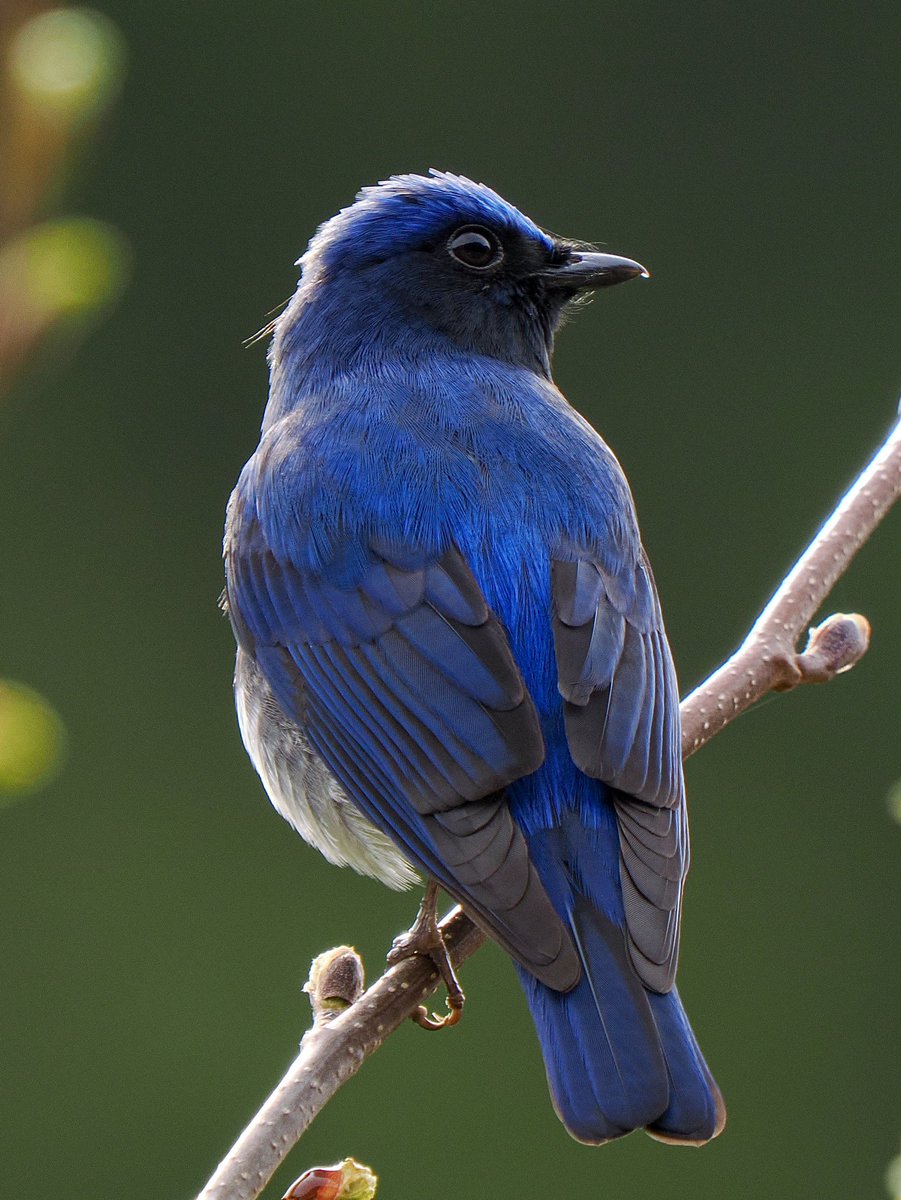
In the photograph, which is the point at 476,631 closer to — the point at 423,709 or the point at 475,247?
the point at 423,709

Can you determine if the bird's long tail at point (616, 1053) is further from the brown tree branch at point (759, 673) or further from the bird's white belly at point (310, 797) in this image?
the bird's white belly at point (310, 797)

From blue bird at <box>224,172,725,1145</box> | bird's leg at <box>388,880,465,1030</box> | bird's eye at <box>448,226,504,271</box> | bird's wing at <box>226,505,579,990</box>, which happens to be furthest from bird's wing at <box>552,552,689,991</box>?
bird's eye at <box>448,226,504,271</box>

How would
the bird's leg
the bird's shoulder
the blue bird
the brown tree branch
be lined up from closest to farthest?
the blue bird, the brown tree branch, the bird's leg, the bird's shoulder

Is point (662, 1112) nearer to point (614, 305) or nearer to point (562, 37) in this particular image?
point (614, 305)

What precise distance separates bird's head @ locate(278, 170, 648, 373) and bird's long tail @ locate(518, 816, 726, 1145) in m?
1.74

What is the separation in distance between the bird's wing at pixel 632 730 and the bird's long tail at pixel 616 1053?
0.15 feet

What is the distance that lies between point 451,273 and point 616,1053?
212cm

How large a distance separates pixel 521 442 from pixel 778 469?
6197mm

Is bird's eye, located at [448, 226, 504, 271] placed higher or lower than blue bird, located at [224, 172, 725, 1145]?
higher

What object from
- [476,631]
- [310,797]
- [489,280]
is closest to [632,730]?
[476,631]

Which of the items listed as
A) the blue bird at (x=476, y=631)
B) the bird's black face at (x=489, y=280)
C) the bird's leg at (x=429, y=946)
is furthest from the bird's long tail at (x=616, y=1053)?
the bird's black face at (x=489, y=280)

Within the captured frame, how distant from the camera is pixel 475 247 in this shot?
450 cm

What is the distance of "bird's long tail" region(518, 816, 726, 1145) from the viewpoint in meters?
2.85

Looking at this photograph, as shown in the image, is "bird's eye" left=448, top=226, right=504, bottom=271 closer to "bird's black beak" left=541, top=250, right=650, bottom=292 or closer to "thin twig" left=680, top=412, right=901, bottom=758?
"bird's black beak" left=541, top=250, right=650, bottom=292
